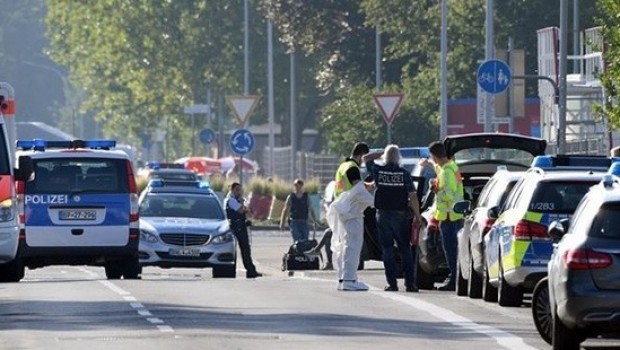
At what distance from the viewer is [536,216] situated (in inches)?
911

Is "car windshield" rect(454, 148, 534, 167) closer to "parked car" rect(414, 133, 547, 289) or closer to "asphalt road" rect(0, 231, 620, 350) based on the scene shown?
"parked car" rect(414, 133, 547, 289)

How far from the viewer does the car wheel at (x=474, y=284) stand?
86.1 ft

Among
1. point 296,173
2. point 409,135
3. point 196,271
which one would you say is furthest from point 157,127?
point 196,271

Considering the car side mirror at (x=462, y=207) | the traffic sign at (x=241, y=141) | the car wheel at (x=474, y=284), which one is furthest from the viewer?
the traffic sign at (x=241, y=141)

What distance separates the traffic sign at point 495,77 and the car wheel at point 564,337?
2440 cm

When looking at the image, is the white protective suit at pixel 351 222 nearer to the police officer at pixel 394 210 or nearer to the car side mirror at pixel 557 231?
the police officer at pixel 394 210

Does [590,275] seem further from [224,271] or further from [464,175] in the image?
[224,271]

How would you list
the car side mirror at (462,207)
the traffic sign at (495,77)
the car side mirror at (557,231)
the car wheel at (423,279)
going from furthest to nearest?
the traffic sign at (495,77), the car wheel at (423,279), the car side mirror at (462,207), the car side mirror at (557,231)

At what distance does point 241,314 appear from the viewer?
22469 millimetres

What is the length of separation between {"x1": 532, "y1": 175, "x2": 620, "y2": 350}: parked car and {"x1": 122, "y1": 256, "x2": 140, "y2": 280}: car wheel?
14938 mm

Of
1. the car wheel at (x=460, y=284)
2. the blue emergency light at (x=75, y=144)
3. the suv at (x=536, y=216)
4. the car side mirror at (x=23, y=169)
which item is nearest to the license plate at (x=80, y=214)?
the blue emergency light at (x=75, y=144)

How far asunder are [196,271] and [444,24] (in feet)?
46.1

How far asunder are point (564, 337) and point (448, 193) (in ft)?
32.5

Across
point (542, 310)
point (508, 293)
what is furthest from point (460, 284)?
point (542, 310)
